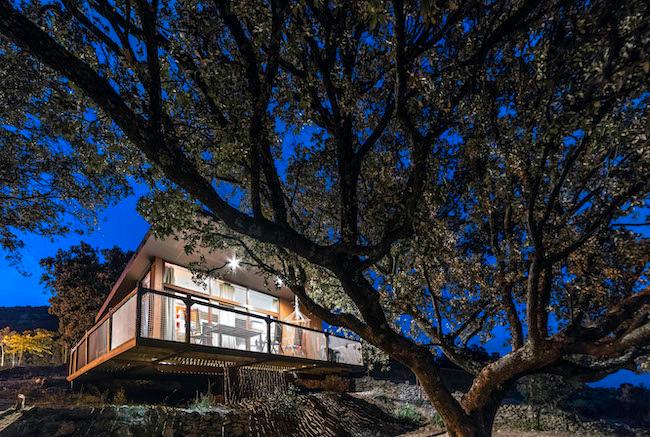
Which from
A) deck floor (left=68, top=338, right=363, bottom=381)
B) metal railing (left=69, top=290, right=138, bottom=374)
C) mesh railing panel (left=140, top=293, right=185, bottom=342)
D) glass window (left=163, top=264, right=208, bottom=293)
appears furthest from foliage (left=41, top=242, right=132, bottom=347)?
mesh railing panel (left=140, top=293, right=185, bottom=342)

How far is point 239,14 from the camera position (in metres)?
5.46

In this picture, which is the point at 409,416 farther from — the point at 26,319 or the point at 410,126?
the point at 26,319

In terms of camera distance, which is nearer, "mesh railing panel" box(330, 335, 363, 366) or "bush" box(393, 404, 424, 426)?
"bush" box(393, 404, 424, 426)

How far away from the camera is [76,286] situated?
20.1 metres

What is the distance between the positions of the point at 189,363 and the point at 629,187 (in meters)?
11.5

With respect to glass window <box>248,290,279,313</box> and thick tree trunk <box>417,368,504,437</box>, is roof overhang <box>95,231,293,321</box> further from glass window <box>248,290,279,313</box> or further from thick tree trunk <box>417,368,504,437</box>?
thick tree trunk <box>417,368,504,437</box>

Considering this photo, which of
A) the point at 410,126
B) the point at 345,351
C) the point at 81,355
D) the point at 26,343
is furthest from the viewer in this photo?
the point at 26,343

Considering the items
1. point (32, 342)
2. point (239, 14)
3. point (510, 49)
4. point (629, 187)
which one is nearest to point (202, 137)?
point (239, 14)

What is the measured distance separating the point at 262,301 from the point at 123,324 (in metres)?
8.60

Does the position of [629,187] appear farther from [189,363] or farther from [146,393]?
[146,393]

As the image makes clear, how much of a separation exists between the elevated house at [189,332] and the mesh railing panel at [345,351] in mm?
39

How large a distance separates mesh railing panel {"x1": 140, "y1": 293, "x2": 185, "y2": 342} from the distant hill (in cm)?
2013

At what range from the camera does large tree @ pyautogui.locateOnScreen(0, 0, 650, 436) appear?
16.3ft

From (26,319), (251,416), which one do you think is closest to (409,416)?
(251,416)
